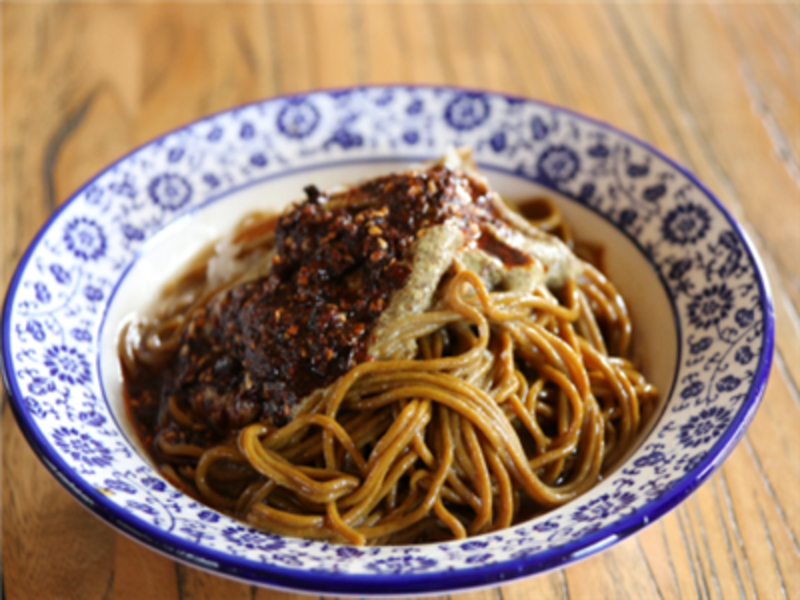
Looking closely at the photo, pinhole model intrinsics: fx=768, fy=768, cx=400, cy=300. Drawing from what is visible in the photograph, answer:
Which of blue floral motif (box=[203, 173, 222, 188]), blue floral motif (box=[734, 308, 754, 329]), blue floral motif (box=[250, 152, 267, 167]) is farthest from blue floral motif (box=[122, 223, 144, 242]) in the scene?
blue floral motif (box=[734, 308, 754, 329])

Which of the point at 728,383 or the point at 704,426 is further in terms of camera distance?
the point at 728,383

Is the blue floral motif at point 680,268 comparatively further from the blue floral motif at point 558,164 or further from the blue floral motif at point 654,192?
the blue floral motif at point 558,164

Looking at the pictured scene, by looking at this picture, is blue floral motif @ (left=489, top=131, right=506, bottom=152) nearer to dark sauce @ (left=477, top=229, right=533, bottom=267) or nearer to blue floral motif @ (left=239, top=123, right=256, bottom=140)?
dark sauce @ (left=477, top=229, right=533, bottom=267)

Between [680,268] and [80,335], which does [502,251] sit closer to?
[680,268]

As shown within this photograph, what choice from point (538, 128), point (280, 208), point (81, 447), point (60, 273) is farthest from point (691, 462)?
point (60, 273)

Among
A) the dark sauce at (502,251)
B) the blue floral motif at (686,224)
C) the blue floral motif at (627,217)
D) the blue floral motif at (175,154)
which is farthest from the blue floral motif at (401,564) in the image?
the blue floral motif at (175,154)

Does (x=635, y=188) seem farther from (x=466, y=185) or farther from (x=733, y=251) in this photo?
(x=466, y=185)
